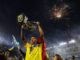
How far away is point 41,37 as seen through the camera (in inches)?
299

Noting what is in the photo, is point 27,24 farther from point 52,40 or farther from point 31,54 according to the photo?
point 52,40

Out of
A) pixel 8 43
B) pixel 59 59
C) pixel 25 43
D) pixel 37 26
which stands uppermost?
pixel 8 43

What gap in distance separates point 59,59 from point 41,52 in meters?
0.69

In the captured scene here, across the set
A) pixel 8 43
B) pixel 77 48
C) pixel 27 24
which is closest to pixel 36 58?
pixel 27 24

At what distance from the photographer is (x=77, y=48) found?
46438 mm

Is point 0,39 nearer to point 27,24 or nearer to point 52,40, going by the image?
point 52,40

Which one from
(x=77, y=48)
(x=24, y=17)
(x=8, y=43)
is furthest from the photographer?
(x=8, y=43)

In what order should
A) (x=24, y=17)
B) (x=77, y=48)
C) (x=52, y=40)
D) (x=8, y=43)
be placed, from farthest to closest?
(x=52, y=40) → (x=8, y=43) → (x=77, y=48) → (x=24, y=17)

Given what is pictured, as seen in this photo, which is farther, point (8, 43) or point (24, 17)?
point (8, 43)

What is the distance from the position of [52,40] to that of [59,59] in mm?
56931

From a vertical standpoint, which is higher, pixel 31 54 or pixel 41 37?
pixel 41 37

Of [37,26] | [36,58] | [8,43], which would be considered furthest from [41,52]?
[8,43]

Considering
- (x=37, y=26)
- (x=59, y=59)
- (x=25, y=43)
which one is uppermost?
(x=37, y=26)

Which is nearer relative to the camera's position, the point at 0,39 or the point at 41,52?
the point at 41,52
